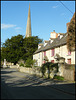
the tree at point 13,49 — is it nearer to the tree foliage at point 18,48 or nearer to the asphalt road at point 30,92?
the tree foliage at point 18,48

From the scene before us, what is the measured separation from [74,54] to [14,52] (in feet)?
143

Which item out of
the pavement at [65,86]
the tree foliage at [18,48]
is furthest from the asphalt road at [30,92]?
the tree foliage at [18,48]

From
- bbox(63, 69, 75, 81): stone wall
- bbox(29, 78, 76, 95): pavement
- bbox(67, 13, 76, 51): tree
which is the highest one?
bbox(67, 13, 76, 51): tree

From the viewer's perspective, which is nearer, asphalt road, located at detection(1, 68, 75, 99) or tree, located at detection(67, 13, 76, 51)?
asphalt road, located at detection(1, 68, 75, 99)

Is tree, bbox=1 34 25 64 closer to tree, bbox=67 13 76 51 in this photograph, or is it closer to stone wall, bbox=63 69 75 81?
stone wall, bbox=63 69 75 81

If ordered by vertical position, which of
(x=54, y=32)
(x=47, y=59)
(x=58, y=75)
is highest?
(x=54, y=32)

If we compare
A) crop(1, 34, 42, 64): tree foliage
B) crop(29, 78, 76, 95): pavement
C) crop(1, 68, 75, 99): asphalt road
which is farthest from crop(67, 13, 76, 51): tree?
crop(1, 34, 42, 64): tree foliage

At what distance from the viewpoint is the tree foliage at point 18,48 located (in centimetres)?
6475

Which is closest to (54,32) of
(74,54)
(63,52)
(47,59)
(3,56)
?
(47,59)

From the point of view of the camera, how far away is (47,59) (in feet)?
115

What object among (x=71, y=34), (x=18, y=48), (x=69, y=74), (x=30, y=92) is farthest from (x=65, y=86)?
(x=18, y=48)

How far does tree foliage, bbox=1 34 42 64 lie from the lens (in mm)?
64750

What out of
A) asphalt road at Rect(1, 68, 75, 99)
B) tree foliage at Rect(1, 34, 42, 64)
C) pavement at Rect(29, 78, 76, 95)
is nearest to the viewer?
asphalt road at Rect(1, 68, 75, 99)

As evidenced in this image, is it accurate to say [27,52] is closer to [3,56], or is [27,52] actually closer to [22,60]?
[22,60]
